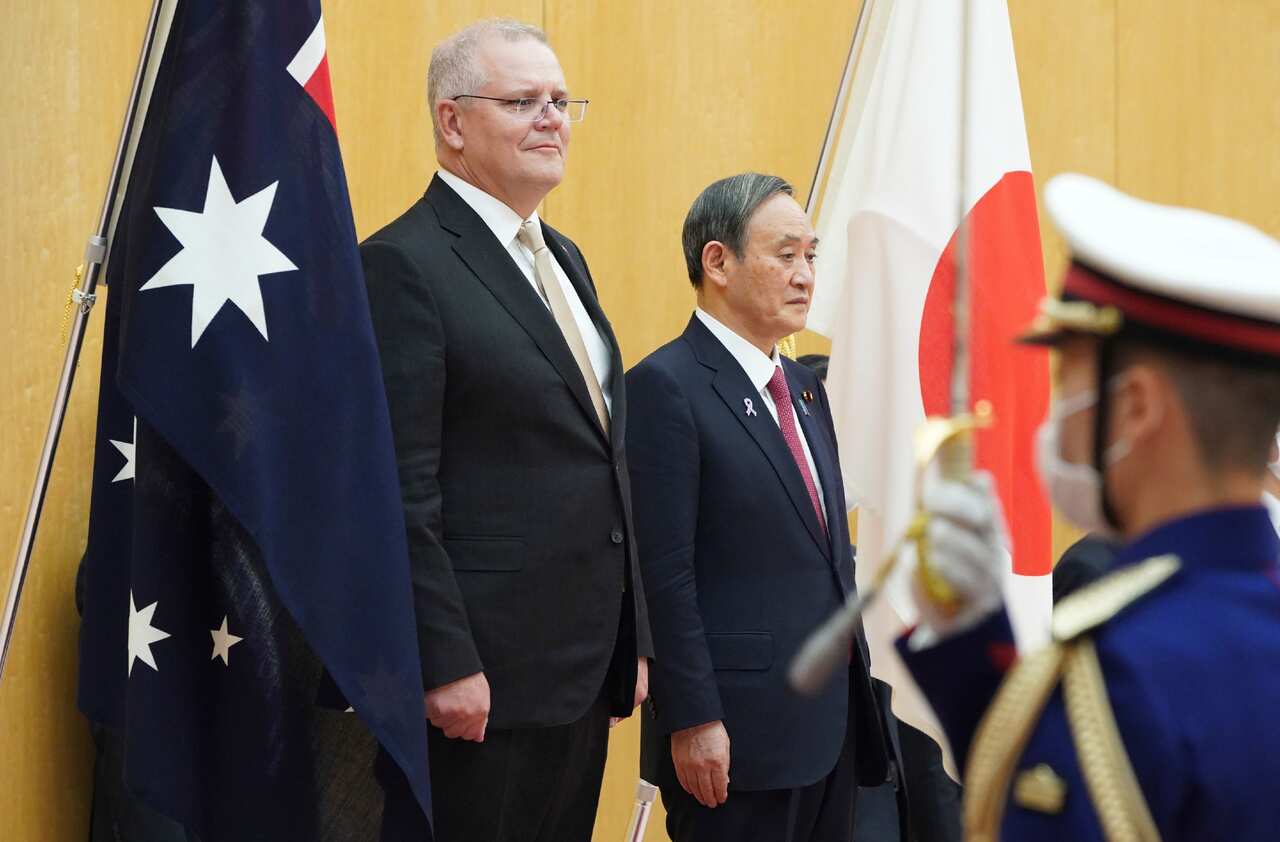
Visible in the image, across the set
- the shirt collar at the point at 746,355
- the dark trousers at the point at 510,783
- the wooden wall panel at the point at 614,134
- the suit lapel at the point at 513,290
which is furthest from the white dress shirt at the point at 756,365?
the wooden wall panel at the point at 614,134

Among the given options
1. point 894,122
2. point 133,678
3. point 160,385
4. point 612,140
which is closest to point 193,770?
point 133,678

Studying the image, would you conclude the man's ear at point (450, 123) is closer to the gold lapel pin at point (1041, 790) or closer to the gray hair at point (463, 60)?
the gray hair at point (463, 60)

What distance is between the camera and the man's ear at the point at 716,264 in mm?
3131

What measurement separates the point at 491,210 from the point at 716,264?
67 cm

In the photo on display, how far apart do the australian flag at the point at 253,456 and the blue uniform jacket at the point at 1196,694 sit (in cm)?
121

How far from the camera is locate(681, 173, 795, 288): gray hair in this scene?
316cm

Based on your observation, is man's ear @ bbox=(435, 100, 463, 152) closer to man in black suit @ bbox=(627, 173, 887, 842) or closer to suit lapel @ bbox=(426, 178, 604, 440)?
suit lapel @ bbox=(426, 178, 604, 440)

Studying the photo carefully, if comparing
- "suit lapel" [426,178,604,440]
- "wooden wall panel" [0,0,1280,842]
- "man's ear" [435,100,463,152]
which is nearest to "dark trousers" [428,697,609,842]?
"suit lapel" [426,178,604,440]

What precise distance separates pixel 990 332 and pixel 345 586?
1588mm

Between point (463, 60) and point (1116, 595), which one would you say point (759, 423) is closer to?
point (463, 60)

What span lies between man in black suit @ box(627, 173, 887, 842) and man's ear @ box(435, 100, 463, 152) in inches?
20.8

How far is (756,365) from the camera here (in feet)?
9.92

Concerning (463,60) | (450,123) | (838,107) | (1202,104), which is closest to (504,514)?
(450,123)

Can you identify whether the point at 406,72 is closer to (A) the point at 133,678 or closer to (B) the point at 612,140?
(B) the point at 612,140
